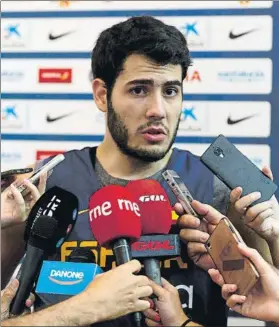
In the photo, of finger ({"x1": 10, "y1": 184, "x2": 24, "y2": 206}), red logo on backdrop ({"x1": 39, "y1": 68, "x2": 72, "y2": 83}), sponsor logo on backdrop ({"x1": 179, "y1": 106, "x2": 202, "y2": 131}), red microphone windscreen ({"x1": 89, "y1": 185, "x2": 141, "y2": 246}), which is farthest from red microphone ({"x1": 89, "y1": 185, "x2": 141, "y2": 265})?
red logo on backdrop ({"x1": 39, "y1": 68, "x2": 72, "y2": 83})

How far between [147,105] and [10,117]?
504mm

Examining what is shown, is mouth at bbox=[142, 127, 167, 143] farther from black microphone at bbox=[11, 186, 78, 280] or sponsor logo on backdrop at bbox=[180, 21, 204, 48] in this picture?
sponsor logo on backdrop at bbox=[180, 21, 204, 48]

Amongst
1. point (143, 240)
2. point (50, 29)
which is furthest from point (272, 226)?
point (50, 29)

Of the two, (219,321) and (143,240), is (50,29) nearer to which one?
(143,240)

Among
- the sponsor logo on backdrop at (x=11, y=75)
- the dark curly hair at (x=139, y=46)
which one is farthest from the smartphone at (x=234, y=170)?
the sponsor logo on backdrop at (x=11, y=75)

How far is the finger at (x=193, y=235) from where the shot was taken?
3.29 ft

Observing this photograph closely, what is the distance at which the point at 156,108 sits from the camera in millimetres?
1122

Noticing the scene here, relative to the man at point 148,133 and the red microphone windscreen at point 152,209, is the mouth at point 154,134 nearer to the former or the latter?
the man at point 148,133

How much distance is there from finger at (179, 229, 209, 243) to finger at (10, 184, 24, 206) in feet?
1.11

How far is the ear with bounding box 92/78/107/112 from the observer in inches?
48.9

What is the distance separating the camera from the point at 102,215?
906 mm

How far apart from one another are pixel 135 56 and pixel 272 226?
18.4 inches

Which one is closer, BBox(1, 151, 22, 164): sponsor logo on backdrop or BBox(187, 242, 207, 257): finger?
BBox(187, 242, 207, 257): finger

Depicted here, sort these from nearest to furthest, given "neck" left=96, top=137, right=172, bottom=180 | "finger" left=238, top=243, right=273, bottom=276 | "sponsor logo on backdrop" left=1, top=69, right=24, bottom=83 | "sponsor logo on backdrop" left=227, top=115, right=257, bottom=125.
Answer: "finger" left=238, top=243, right=273, bottom=276
"neck" left=96, top=137, right=172, bottom=180
"sponsor logo on backdrop" left=227, top=115, right=257, bottom=125
"sponsor logo on backdrop" left=1, top=69, right=24, bottom=83
